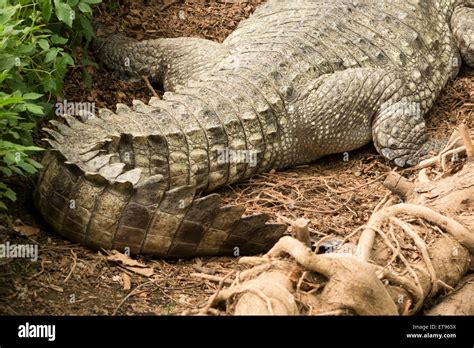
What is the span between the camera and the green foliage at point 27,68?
4.79m

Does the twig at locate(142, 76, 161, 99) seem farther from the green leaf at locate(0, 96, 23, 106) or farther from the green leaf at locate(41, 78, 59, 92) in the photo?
the green leaf at locate(0, 96, 23, 106)

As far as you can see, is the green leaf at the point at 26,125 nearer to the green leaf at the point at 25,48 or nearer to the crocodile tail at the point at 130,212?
the crocodile tail at the point at 130,212

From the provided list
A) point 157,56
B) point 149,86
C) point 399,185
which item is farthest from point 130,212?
point 157,56

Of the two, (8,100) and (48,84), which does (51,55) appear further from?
(8,100)

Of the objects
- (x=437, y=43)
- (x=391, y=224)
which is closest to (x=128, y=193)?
(x=391, y=224)

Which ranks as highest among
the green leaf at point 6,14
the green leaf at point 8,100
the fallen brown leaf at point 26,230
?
the green leaf at point 6,14

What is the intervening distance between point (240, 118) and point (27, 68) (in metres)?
1.51

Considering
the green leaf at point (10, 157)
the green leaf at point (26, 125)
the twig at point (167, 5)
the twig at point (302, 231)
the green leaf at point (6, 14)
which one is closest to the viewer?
the twig at point (302, 231)

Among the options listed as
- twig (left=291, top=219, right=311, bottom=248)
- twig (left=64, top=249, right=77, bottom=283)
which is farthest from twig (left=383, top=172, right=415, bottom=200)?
twig (left=64, top=249, right=77, bottom=283)

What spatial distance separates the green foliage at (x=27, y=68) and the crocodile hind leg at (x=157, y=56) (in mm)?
998

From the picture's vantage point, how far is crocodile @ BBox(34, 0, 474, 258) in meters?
5.14

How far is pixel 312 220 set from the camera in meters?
5.83

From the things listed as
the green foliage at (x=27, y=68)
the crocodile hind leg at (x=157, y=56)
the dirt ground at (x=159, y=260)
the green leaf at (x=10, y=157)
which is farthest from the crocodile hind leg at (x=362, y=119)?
the green leaf at (x=10, y=157)

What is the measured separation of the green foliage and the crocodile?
0.84 feet
